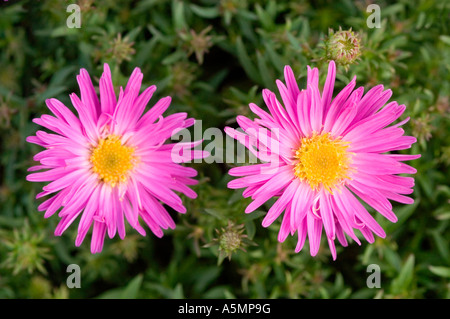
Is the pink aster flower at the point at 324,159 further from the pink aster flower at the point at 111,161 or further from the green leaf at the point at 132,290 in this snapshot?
the green leaf at the point at 132,290

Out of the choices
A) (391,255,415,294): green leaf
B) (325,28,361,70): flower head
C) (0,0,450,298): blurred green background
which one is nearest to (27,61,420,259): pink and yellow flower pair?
(325,28,361,70): flower head

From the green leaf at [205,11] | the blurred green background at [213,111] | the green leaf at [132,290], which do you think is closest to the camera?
the blurred green background at [213,111]

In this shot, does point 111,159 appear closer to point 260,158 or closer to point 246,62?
point 260,158

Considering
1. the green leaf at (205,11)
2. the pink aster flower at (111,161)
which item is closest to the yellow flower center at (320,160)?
the pink aster flower at (111,161)

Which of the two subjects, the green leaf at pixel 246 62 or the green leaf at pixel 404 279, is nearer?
the green leaf at pixel 404 279

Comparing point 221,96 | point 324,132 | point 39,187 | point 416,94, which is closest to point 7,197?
point 39,187

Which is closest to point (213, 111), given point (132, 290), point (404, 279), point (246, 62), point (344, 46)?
point (246, 62)
